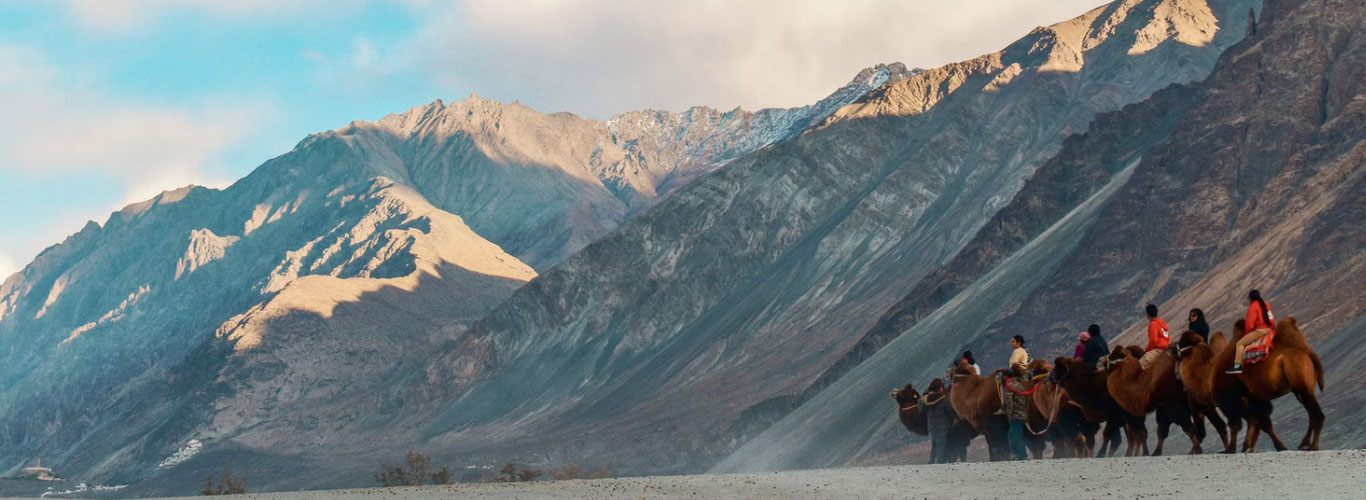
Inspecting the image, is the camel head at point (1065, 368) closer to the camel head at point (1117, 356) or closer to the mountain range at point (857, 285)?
the camel head at point (1117, 356)

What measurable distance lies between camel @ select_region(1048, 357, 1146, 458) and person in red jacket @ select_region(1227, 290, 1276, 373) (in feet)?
10.8

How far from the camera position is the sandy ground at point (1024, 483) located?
17688mm

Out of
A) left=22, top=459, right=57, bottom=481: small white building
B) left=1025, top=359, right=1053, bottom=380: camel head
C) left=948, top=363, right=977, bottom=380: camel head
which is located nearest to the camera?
left=1025, top=359, right=1053, bottom=380: camel head

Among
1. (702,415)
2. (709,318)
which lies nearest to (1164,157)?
(702,415)

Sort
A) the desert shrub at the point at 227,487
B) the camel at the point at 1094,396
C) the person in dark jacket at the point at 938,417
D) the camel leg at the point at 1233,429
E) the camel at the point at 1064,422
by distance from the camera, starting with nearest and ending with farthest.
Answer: the camel leg at the point at 1233,429 → the camel at the point at 1094,396 → the camel at the point at 1064,422 → the person in dark jacket at the point at 938,417 → the desert shrub at the point at 227,487

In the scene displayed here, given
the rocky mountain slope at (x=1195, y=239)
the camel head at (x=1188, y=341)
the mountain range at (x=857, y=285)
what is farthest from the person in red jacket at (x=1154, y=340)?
the rocky mountain slope at (x=1195, y=239)

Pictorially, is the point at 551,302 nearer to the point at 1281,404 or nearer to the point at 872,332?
the point at 872,332

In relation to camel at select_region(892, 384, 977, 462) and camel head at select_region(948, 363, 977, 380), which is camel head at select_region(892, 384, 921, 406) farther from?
camel head at select_region(948, 363, 977, 380)

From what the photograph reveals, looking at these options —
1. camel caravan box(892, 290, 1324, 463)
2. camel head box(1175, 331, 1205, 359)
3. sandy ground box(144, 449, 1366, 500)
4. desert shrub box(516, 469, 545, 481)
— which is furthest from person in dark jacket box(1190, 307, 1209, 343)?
desert shrub box(516, 469, 545, 481)

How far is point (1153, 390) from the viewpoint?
76.7 ft

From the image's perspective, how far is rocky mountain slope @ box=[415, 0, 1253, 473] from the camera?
12912cm

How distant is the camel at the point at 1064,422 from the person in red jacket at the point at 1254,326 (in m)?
4.44

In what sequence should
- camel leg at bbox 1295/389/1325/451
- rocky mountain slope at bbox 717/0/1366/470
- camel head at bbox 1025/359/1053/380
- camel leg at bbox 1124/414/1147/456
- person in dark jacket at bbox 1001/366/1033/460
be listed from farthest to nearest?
rocky mountain slope at bbox 717/0/1366/470, person in dark jacket at bbox 1001/366/1033/460, camel head at bbox 1025/359/1053/380, camel leg at bbox 1124/414/1147/456, camel leg at bbox 1295/389/1325/451

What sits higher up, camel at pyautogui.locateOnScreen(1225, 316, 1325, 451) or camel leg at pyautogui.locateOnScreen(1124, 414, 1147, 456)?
camel at pyautogui.locateOnScreen(1225, 316, 1325, 451)
